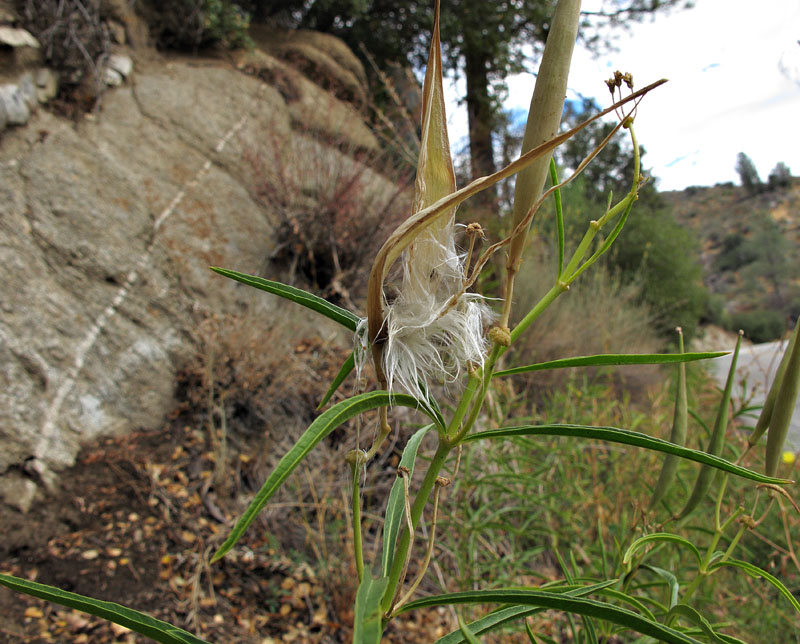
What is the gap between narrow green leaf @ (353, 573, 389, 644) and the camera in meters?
0.35

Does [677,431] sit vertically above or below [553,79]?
below

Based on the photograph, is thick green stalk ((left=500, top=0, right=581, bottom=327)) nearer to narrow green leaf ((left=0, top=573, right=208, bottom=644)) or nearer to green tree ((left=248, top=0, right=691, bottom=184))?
narrow green leaf ((left=0, top=573, right=208, bottom=644))

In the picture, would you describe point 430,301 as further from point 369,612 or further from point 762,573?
point 762,573

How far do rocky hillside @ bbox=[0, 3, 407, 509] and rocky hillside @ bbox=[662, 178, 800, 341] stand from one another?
686 centimetres

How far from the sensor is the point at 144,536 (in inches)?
80.8

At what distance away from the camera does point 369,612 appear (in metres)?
0.38

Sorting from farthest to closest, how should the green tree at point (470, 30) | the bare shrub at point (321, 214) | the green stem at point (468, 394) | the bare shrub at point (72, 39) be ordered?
the green tree at point (470, 30) → the bare shrub at point (321, 214) → the bare shrub at point (72, 39) → the green stem at point (468, 394)

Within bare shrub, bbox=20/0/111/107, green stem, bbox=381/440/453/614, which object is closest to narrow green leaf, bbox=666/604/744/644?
green stem, bbox=381/440/453/614

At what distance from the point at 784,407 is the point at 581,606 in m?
0.31

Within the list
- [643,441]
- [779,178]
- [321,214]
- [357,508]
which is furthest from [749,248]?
[357,508]

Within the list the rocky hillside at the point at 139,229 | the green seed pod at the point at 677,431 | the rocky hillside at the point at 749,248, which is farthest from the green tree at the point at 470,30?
the green seed pod at the point at 677,431

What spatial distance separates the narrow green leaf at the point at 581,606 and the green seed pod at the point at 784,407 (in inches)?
9.8

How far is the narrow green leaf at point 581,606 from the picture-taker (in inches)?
14.6

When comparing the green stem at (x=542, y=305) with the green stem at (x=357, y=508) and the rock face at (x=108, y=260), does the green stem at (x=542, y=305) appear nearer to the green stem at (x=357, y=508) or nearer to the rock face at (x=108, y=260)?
the green stem at (x=357, y=508)
